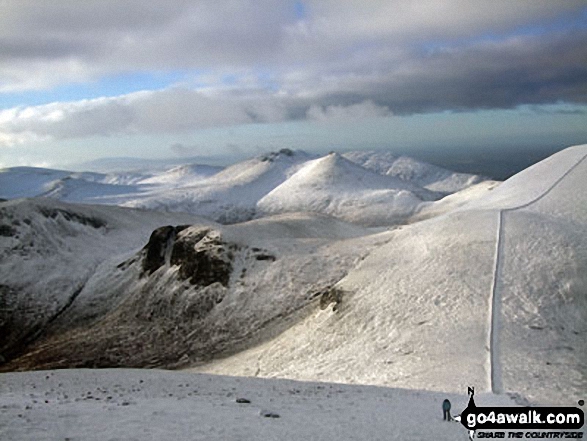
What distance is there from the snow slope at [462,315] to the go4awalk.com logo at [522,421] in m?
3.51

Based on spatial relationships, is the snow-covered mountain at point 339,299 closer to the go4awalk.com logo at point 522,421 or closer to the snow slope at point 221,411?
the go4awalk.com logo at point 522,421

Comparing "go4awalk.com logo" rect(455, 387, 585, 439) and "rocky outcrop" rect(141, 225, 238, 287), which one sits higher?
"rocky outcrop" rect(141, 225, 238, 287)

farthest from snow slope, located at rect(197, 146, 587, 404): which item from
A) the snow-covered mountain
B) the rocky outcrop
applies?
the rocky outcrop

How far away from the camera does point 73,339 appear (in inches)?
2183

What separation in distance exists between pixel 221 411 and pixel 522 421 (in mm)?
10907

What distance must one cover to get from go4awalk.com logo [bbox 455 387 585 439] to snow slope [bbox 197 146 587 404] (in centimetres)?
351

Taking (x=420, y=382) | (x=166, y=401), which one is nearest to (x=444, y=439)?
(x=166, y=401)

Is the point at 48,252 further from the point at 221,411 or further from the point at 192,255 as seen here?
the point at 221,411

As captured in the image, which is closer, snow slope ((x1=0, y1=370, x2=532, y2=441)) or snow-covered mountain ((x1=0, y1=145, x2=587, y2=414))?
snow slope ((x1=0, y1=370, x2=532, y2=441))

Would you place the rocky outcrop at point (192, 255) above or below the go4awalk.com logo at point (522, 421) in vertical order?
above

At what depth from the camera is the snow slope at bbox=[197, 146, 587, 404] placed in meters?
27.7

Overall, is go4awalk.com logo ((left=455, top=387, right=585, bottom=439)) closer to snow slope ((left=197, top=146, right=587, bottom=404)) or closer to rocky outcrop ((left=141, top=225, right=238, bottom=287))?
snow slope ((left=197, top=146, right=587, bottom=404))

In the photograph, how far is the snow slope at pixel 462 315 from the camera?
91.0 ft

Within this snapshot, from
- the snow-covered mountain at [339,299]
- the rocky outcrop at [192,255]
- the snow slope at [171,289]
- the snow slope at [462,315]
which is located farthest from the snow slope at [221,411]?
the rocky outcrop at [192,255]
